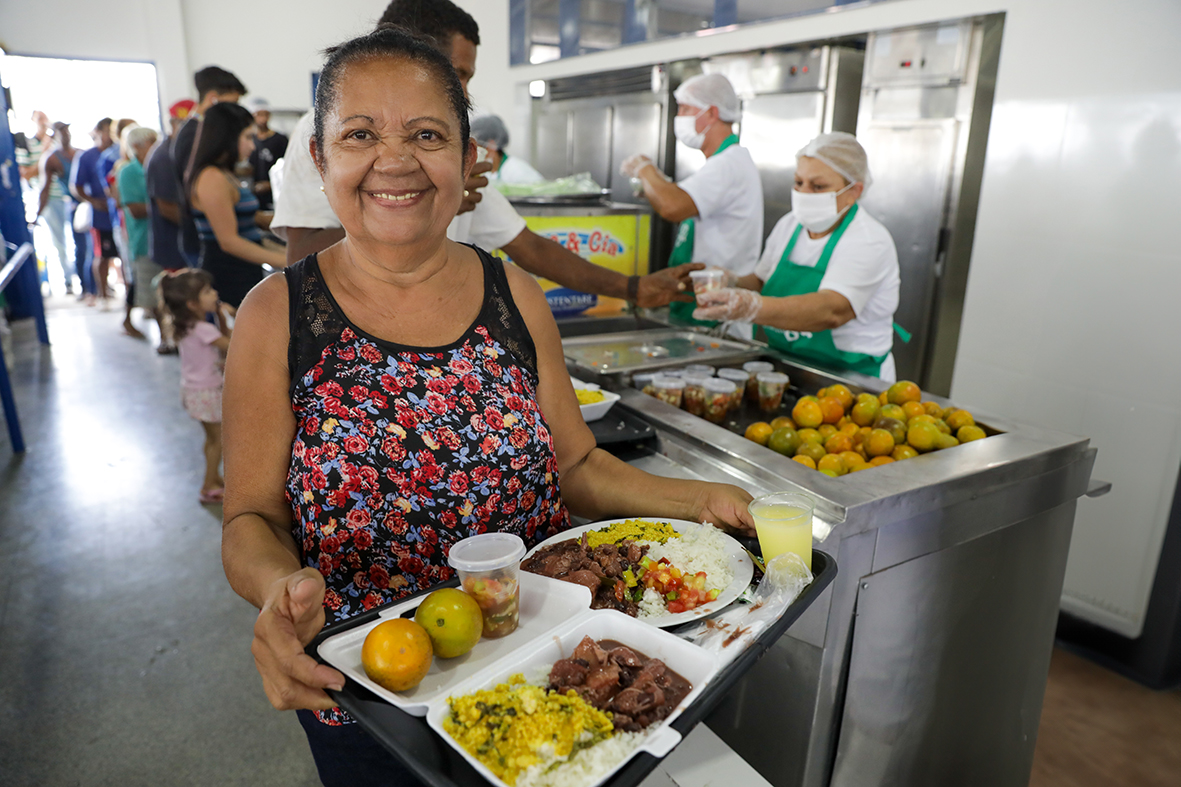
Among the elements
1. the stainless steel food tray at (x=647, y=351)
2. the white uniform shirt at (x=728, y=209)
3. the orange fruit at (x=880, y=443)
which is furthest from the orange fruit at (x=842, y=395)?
the white uniform shirt at (x=728, y=209)

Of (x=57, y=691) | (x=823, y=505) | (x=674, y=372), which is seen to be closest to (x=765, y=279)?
(x=674, y=372)

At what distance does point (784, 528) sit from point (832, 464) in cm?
59

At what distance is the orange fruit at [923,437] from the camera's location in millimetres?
1788

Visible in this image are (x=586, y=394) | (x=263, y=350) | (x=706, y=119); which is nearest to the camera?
(x=263, y=350)

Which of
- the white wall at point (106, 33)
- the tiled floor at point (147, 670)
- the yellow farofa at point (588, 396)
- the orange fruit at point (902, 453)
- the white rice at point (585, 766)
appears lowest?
the tiled floor at point (147, 670)

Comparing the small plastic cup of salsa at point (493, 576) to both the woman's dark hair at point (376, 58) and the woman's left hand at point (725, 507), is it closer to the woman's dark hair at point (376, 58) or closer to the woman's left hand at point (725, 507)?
the woman's left hand at point (725, 507)

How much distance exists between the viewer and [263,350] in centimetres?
118

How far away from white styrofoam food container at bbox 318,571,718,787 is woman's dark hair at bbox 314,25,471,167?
0.74m

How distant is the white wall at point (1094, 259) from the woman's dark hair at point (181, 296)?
358 cm

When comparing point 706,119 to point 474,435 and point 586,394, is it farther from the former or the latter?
point 474,435

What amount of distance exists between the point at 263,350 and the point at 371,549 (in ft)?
1.16

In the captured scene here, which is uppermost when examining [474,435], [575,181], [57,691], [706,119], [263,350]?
[706,119]

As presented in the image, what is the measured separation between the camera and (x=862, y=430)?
1.90 metres

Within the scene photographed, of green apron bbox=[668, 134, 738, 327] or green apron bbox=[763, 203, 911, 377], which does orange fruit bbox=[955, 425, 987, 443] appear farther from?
green apron bbox=[668, 134, 738, 327]
